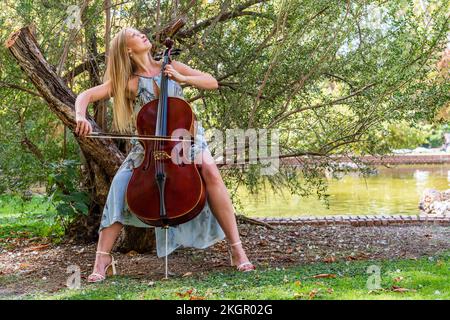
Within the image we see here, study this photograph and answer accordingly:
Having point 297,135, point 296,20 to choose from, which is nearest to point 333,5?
point 296,20

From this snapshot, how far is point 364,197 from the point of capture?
34.3ft

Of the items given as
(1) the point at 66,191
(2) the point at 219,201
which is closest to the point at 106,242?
(2) the point at 219,201

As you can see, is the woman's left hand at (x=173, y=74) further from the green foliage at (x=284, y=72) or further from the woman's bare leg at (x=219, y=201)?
the green foliage at (x=284, y=72)

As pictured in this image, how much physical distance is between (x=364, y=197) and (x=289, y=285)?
7.78m

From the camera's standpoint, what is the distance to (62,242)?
4.91 m

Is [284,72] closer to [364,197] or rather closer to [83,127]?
[83,127]

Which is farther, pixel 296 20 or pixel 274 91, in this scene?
pixel 274 91

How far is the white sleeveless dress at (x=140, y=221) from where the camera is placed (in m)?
3.47

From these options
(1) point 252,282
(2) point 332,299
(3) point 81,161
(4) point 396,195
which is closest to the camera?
(2) point 332,299

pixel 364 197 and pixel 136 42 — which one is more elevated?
pixel 136 42

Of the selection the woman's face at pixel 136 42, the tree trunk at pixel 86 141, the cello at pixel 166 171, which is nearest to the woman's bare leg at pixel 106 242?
the cello at pixel 166 171

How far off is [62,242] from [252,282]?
231 centimetres

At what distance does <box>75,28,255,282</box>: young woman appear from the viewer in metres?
3.42
